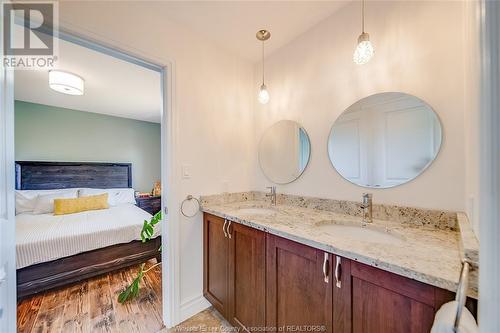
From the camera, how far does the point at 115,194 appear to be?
3688mm

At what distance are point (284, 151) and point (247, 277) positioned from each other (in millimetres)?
1117

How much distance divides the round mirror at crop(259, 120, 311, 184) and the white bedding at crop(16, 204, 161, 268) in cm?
181

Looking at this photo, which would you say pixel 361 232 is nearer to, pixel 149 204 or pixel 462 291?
pixel 462 291

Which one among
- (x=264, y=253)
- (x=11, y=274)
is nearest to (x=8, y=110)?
(x=11, y=274)

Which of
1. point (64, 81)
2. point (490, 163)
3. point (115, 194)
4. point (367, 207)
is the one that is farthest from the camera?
point (115, 194)

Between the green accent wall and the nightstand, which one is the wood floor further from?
the green accent wall

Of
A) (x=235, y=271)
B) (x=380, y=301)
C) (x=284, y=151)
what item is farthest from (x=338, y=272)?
(x=284, y=151)

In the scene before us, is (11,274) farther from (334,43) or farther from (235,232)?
(334,43)

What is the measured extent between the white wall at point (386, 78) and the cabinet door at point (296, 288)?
66 centimetres

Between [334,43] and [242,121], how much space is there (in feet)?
3.38

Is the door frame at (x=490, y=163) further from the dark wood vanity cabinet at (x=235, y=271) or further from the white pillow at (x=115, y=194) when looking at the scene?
the white pillow at (x=115, y=194)

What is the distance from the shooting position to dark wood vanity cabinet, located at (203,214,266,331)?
4.05 feet

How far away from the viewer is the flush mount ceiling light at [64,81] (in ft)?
7.03

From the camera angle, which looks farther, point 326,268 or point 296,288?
point 296,288
